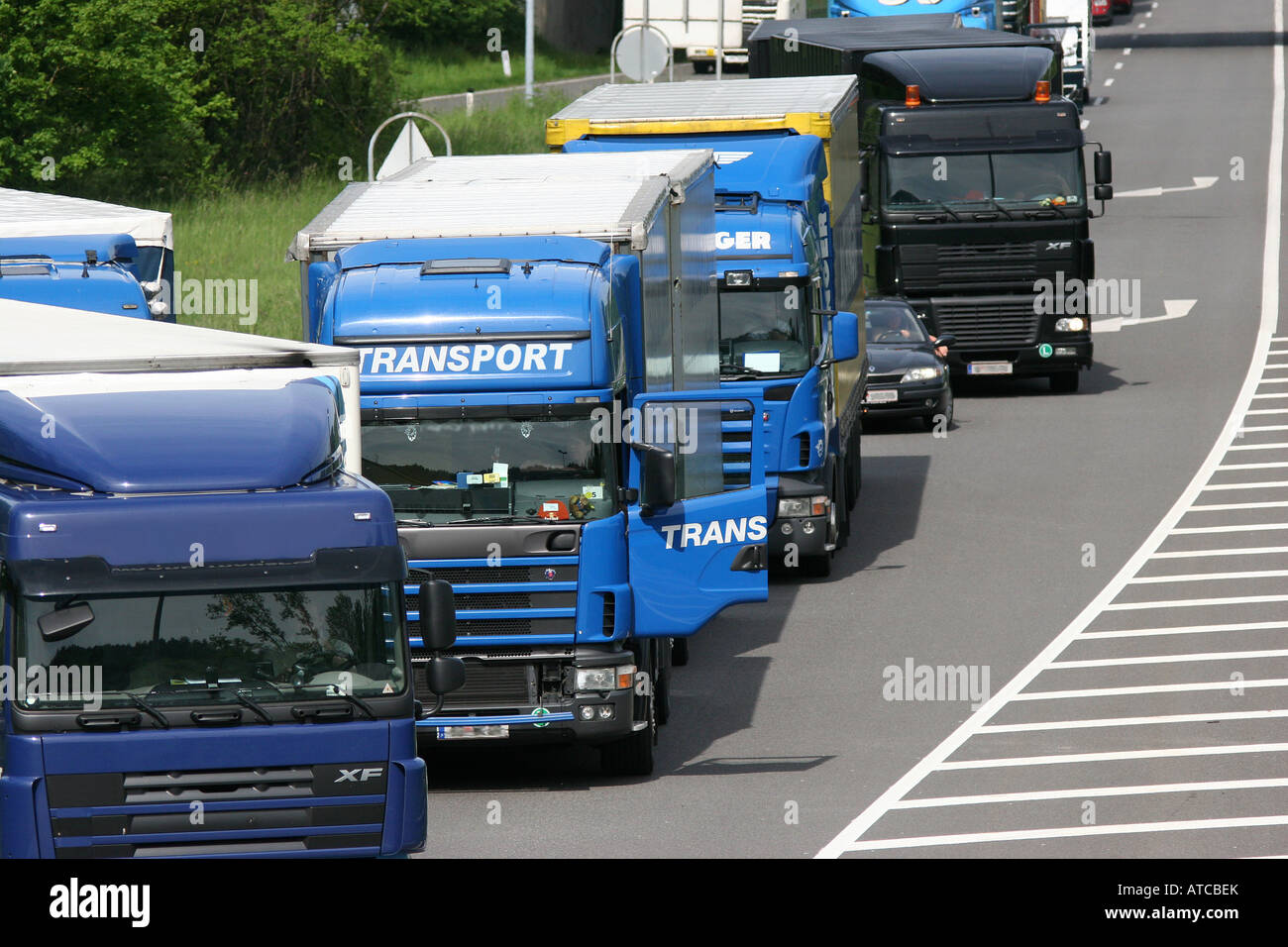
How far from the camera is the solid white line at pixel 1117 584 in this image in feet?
43.2

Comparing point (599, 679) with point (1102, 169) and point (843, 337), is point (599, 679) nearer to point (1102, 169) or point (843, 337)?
point (843, 337)

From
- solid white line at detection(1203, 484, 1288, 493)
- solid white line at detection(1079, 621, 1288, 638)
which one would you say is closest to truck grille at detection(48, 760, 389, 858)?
solid white line at detection(1079, 621, 1288, 638)

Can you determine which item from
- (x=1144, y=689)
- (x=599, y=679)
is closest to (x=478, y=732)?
(x=599, y=679)

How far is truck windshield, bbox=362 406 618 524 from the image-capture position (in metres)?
13.4

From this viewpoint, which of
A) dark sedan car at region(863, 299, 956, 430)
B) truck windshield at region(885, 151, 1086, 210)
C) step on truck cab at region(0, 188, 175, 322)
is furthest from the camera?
truck windshield at region(885, 151, 1086, 210)

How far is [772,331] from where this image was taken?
2000cm

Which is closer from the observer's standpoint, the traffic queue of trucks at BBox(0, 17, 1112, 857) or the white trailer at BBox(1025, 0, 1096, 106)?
the traffic queue of trucks at BBox(0, 17, 1112, 857)

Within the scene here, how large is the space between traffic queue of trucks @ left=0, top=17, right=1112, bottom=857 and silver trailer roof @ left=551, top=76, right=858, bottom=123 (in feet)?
0.25

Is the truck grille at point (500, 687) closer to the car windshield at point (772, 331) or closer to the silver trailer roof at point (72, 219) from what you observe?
the car windshield at point (772, 331)

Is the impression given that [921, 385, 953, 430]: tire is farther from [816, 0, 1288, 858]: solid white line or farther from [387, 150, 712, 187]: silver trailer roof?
[387, 150, 712, 187]: silver trailer roof

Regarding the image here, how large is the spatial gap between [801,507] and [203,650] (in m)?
10.9

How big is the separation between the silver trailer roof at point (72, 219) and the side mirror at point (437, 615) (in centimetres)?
1065

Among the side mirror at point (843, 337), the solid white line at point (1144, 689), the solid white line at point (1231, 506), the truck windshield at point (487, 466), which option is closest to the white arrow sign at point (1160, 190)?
Result: the solid white line at point (1231, 506)
